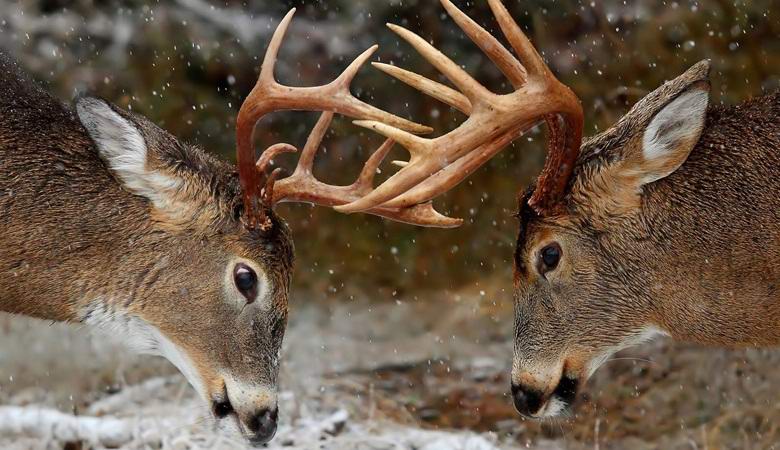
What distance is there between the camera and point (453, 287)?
9.19 m

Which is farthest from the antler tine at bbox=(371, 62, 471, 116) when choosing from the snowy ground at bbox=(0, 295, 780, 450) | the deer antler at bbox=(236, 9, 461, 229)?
the snowy ground at bbox=(0, 295, 780, 450)

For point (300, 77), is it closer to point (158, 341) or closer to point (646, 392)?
point (646, 392)

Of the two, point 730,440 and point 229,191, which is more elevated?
point 229,191

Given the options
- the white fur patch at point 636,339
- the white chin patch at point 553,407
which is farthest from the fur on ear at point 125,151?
the white fur patch at point 636,339

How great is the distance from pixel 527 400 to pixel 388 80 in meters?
3.96

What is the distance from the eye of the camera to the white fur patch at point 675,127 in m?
4.88

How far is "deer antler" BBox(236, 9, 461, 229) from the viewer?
199 inches

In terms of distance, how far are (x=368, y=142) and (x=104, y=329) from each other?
3.94 meters

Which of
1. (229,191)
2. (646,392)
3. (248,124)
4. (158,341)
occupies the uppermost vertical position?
(248,124)

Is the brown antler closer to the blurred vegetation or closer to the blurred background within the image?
the blurred background

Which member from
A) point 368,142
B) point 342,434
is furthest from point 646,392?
point 368,142

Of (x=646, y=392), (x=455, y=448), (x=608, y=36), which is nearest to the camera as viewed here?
(x=455, y=448)

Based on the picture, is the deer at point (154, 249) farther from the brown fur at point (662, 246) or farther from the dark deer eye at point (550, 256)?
the brown fur at point (662, 246)

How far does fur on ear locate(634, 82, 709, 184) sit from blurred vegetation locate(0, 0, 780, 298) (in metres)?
3.60
